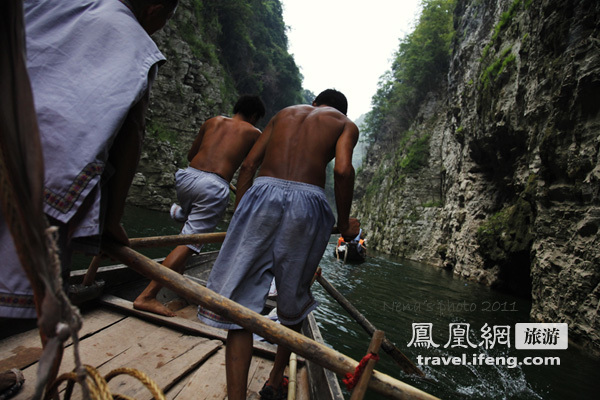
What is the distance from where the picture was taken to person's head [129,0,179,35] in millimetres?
Result: 1025

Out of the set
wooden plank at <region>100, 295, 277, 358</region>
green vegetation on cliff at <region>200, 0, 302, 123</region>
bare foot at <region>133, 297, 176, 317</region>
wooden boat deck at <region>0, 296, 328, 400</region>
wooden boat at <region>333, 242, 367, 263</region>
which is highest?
green vegetation on cliff at <region>200, 0, 302, 123</region>

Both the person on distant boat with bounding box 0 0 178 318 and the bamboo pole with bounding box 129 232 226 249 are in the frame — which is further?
the bamboo pole with bounding box 129 232 226 249

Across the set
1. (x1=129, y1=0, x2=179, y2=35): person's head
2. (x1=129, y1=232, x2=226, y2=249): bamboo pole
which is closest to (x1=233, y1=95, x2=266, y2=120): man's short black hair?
(x1=129, y1=232, x2=226, y2=249): bamboo pole

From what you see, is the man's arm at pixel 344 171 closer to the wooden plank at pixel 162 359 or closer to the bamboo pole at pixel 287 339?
the bamboo pole at pixel 287 339

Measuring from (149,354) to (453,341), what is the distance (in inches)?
173

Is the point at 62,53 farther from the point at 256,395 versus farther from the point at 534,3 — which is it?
the point at 534,3

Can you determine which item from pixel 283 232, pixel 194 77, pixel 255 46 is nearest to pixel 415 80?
pixel 255 46

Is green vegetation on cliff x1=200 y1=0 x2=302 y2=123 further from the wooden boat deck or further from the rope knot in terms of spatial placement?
the rope knot

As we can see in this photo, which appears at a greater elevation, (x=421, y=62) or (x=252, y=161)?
(x=421, y=62)

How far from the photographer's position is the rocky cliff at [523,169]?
4724 mm

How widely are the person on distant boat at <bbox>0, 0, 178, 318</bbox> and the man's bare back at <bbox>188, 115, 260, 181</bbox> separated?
1890 mm

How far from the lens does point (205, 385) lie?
5.26 feet

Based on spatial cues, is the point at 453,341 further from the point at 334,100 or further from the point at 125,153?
the point at 125,153

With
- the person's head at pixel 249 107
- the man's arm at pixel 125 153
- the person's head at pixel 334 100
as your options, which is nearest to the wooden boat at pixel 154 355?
the man's arm at pixel 125 153
